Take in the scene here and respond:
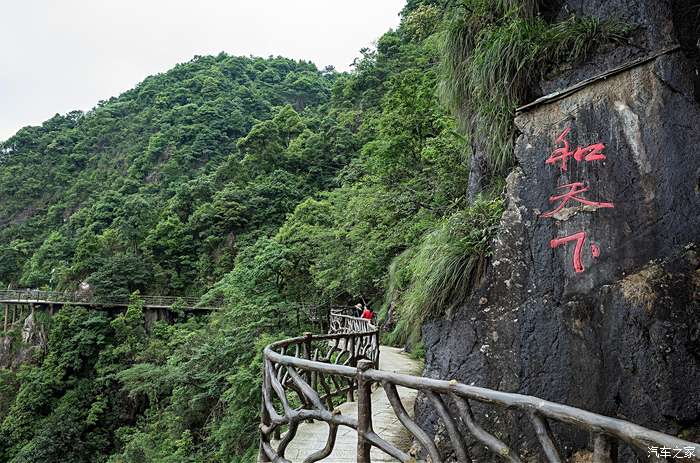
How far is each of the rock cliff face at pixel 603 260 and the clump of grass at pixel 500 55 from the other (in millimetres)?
252

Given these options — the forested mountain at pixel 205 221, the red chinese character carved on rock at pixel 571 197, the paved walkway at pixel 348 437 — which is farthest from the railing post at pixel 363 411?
the forested mountain at pixel 205 221

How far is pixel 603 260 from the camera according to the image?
3107 millimetres

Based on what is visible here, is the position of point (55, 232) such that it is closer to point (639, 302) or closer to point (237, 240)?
point (237, 240)

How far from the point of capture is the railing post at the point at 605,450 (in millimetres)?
1620

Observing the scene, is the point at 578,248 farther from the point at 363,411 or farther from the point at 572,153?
the point at 363,411

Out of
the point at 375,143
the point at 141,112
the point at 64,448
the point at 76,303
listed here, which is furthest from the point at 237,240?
the point at 141,112

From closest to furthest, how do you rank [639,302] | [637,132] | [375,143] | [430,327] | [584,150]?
[639,302] < [637,132] < [584,150] < [430,327] < [375,143]

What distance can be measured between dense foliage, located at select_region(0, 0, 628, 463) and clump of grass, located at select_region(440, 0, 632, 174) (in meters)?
0.15

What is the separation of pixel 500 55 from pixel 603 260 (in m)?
2.16

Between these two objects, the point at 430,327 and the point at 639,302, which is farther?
the point at 430,327

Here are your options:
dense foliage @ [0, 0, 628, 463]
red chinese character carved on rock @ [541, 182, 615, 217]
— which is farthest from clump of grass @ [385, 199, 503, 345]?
red chinese character carved on rock @ [541, 182, 615, 217]

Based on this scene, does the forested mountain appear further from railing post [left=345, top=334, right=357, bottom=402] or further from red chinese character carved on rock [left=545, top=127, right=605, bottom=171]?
red chinese character carved on rock [left=545, top=127, right=605, bottom=171]

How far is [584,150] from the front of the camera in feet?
10.9

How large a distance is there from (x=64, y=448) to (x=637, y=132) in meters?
21.5
